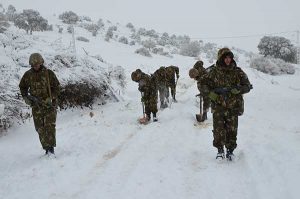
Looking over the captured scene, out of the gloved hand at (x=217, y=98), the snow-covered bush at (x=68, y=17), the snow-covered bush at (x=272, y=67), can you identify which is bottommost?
the snow-covered bush at (x=272, y=67)

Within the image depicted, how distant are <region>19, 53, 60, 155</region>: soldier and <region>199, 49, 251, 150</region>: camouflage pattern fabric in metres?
2.93

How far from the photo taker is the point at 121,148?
27.9 feet

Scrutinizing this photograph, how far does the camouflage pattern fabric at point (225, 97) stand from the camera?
277 inches

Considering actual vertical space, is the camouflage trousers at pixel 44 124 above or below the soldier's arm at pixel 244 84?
below

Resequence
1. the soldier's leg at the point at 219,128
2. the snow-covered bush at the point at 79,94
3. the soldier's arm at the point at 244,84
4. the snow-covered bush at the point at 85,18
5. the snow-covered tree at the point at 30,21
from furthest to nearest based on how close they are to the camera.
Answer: the snow-covered bush at the point at 85,18 < the snow-covered tree at the point at 30,21 < the snow-covered bush at the point at 79,94 < the soldier's leg at the point at 219,128 < the soldier's arm at the point at 244,84

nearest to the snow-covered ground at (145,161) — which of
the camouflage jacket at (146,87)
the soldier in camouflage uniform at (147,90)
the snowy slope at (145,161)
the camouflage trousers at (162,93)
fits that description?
the snowy slope at (145,161)

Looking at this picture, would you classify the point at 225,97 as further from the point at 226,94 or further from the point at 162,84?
the point at 162,84

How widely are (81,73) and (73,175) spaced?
21.8 ft

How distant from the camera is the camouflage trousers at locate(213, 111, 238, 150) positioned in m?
7.11

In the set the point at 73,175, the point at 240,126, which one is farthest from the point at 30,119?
the point at 240,126

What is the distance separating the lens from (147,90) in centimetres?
1194

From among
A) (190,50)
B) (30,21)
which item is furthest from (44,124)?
(190,50)

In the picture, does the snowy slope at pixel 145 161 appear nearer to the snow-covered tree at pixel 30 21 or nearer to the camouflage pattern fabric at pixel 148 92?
the camouflage pattern fabric at pixel 148 92

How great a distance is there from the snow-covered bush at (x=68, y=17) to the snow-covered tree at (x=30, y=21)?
11518 millimetres
